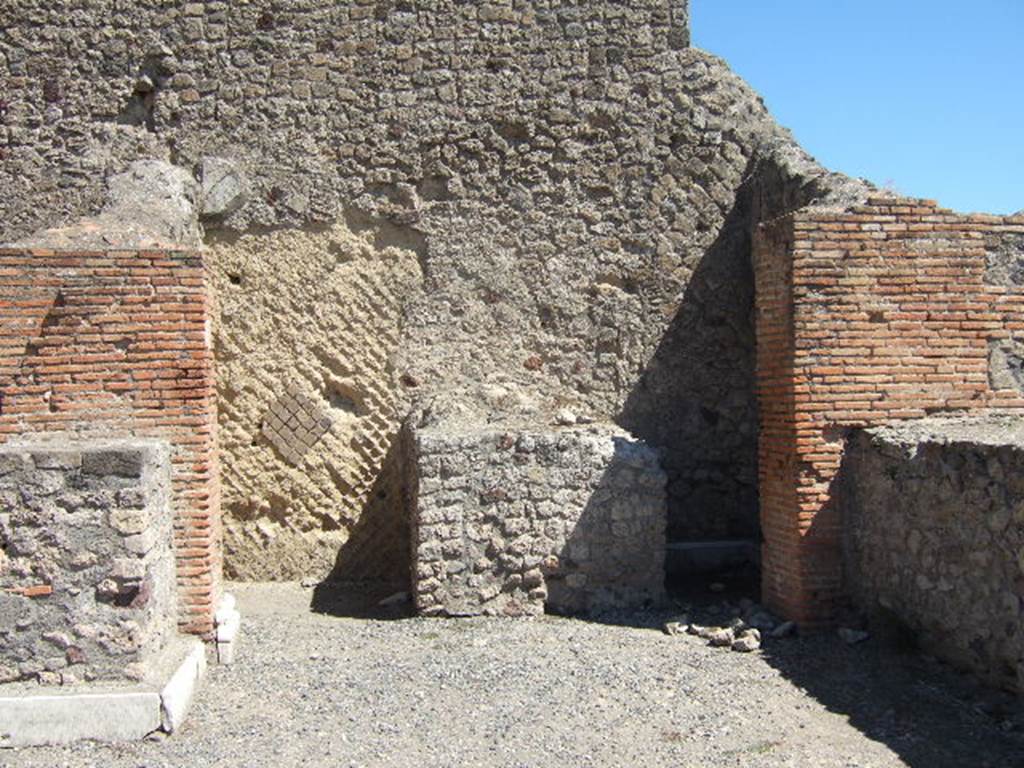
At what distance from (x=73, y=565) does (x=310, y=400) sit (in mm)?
2921

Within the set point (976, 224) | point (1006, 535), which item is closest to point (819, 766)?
point (1006, 535)

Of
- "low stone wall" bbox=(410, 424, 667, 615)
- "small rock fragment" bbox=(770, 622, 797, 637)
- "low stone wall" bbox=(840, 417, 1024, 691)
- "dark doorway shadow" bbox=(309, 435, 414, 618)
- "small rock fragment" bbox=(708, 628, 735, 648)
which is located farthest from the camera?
"dark doorway shadow" bbox=(309, 435, 414, 618)

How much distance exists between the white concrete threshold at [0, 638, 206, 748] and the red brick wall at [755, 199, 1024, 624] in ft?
12.1

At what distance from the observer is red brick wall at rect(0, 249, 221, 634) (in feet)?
18.8

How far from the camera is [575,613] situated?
6.76 m

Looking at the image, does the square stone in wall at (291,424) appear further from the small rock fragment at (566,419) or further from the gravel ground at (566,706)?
the small rock fragment at (566,419)

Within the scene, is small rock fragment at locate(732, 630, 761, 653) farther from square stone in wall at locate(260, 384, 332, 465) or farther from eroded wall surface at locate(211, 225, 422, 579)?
square stone in wall at locate(260, 384, 332, 465)

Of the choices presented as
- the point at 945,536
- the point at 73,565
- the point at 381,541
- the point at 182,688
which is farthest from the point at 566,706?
the point at 381,541

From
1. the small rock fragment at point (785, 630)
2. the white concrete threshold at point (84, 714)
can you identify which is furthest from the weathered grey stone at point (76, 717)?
the small rock fragment at point (785, 630)

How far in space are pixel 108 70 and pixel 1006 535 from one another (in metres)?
6.68

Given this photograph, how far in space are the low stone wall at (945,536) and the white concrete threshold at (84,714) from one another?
3851mm

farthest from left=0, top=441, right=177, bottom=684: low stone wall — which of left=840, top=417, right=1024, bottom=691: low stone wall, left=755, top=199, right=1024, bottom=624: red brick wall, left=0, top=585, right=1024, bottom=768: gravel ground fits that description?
left=840, top=417, right=1024, bottom=691: low stone wall

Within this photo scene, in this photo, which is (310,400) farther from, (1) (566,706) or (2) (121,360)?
(1) (566,706)

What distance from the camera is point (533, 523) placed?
264 inches
